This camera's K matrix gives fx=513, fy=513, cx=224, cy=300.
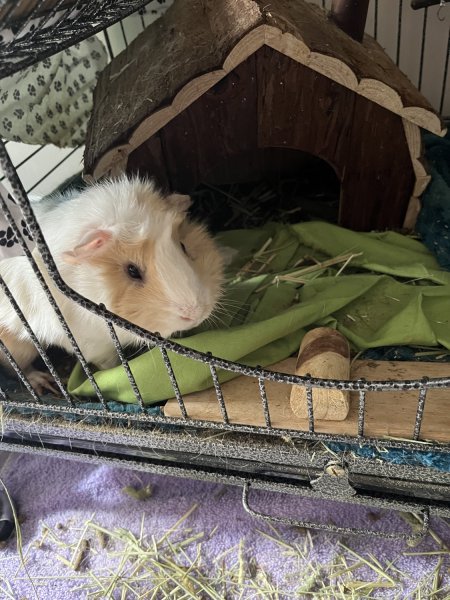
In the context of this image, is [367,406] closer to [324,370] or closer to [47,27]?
[324,370]

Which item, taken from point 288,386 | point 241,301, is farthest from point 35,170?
point 288,386

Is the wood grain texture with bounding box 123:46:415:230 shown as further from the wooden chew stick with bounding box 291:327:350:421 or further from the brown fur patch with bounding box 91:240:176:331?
the wooden chew stick with bounding box 291:327:350:421

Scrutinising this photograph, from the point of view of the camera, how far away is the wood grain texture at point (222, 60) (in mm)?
1165

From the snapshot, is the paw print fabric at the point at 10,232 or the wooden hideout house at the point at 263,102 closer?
the paw print fabric at the point at 10,232

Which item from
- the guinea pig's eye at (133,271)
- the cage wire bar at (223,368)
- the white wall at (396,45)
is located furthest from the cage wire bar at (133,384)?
the white wall at (396,45)

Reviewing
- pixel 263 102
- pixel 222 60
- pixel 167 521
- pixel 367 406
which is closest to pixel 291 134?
pixel 263 102

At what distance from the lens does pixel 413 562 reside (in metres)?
1.16

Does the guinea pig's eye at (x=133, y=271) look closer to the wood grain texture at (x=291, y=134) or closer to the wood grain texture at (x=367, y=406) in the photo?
the wood grain texture at (x=367, y=406)

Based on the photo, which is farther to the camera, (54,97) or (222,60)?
(54,97)

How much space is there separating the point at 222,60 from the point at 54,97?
0.76 meters

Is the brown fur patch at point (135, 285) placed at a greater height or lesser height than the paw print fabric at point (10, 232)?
lesser

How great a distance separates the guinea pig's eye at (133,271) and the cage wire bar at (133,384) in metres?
0.11

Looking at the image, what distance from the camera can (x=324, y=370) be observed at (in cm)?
100

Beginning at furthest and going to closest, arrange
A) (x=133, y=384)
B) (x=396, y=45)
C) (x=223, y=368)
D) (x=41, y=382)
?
(x=396, y=45) → (x=41, y=382) → (x=133, y=384) → (x=223, y=368)
